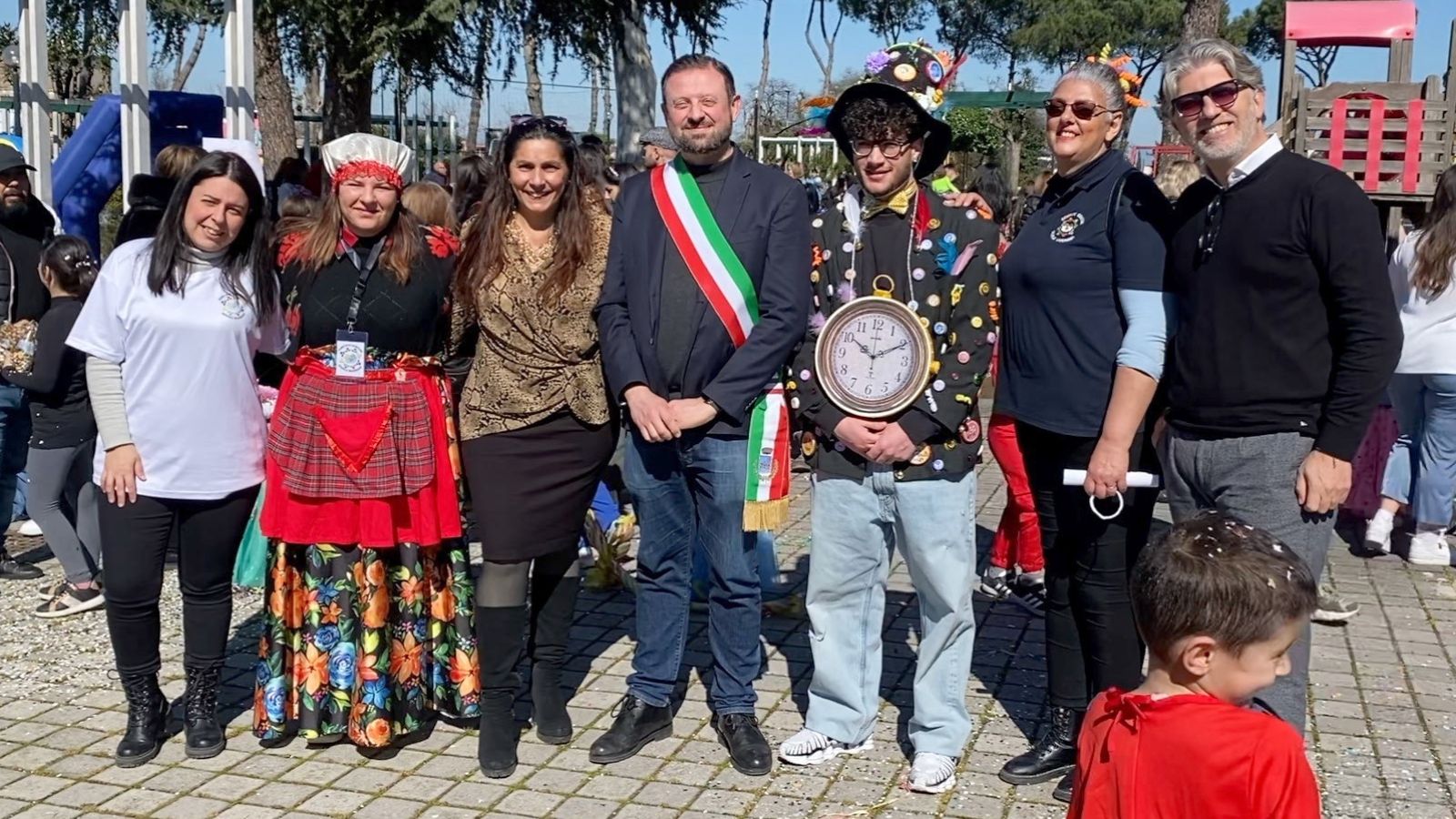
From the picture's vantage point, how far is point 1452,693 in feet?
15.5

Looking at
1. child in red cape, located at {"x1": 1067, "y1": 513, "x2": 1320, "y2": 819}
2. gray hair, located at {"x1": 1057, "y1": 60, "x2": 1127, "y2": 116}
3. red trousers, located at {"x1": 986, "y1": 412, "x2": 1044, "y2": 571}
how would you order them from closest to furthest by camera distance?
child in red cape, located at {"x1": 1067, "y1": 513, "x2": 1320, "y2": 819} → gray hair, located at {"x1": 1057, "y1": 60, "x2": 1127, "y2": 116} → red trousers, located at {"x1": 986, "y1": 412, "x2": 1044, "y2": 571}

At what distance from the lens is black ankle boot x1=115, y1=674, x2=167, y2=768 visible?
12.9 ft

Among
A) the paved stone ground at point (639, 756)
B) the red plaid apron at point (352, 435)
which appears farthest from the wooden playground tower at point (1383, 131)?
the red plaid apron at point (352, 435)

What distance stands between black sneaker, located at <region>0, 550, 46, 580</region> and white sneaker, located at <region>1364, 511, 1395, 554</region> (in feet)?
20.5

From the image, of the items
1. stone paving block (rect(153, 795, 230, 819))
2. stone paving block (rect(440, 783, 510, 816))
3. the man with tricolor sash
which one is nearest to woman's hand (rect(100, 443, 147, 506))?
stone paving block (rect(153, 795, 230, 819))

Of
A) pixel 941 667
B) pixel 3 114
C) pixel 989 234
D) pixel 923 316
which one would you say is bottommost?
pixel 941 667

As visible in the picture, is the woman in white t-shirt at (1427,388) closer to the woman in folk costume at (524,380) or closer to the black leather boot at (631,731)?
the black leather boot at (631,731)

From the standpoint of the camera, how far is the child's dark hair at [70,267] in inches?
209

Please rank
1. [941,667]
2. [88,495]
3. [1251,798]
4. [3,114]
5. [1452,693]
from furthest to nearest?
[3,114], [88,495], [1452,693], [941,667], [1251,798]

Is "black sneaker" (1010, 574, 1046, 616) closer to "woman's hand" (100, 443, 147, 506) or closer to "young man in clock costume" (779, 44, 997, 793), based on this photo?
"young man in clock costume" (779, 44, 997, 793)

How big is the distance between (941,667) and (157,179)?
397cm

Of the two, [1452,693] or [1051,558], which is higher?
[1051,558]

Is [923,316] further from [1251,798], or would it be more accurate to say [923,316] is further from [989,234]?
[1251,798]

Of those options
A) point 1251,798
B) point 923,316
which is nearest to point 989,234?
point 923,316
